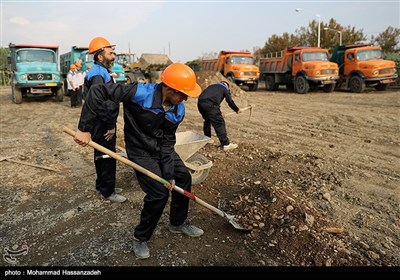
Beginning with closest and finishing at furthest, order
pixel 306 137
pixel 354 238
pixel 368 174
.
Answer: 1. pixel 354 238
2. pixel 368 174
3. pixel 306 137

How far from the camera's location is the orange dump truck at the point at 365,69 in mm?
16281

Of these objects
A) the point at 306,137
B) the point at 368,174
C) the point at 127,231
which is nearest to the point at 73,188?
the point at 127,231

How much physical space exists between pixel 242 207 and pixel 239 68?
1693 cm

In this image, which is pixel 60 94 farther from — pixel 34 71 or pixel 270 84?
pixel 270 84

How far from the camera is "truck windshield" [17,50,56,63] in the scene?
1459cm

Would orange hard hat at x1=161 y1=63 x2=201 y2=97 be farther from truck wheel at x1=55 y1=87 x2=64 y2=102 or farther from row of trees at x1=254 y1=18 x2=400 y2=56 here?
row of trees at x1=254 y1=18 x2=400 y2=56

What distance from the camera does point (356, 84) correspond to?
17.1 meters

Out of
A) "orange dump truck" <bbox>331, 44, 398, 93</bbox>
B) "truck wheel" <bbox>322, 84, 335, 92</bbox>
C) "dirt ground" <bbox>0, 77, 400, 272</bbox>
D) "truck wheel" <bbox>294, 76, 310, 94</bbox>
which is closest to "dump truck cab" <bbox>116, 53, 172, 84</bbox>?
"truck wheel" <bbox>294, 76, 310, 94</bbox>

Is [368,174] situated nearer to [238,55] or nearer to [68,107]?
[68,107]

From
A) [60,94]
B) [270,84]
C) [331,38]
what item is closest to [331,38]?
[331,38]

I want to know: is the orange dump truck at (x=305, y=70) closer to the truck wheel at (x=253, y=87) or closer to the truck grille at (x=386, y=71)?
the truck wheel at (x=253, y=87)

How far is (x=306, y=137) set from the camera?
7.89 m
